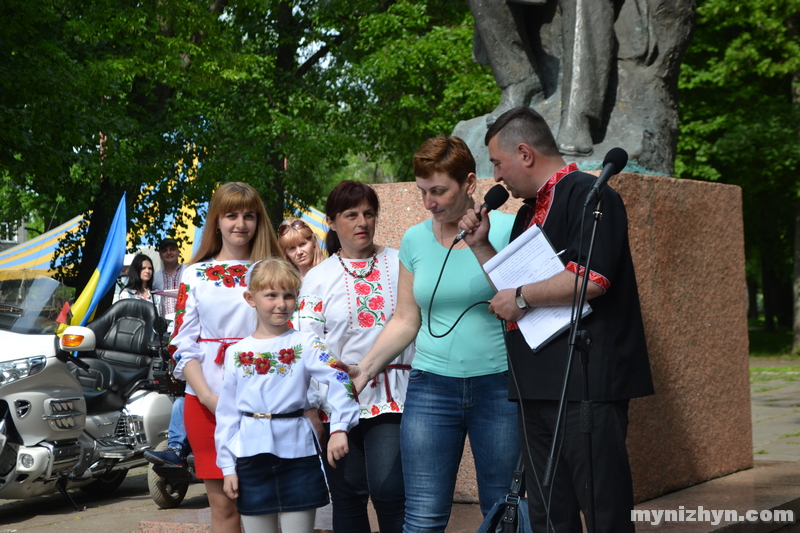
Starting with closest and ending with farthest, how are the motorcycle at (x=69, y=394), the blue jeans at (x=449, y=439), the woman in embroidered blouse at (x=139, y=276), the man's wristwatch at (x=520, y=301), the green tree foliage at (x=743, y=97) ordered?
the man's wristwatch at (x=520, y=301) < the blue jeans at (x=449, y=439) < the motorcycle at (x=69, y=394) < the woman in embroidered blouse at (x=139, y=276) < the green tree foliage at (x=743, y=97)

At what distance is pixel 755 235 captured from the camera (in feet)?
85.1

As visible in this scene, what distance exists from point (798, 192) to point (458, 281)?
18.0m

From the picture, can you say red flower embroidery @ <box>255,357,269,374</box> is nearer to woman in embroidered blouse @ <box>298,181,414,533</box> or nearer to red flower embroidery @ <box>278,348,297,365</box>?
red flower embroidery @ <box>278,348,297,365</box>

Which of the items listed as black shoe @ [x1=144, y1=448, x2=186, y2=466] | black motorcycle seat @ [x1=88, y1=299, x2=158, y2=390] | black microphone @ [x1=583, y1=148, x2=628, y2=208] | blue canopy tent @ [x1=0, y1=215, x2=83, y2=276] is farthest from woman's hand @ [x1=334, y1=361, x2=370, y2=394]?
blue canopy tent @ [x1=0, y1=215, x2=83, y2=276]

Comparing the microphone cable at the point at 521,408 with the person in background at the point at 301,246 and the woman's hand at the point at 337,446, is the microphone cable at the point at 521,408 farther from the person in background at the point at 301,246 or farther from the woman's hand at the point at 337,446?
the person in background at the point at 301,246

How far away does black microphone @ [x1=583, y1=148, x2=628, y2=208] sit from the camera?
2938 mm

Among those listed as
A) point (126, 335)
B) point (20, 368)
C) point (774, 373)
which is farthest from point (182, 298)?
point (774, 373)

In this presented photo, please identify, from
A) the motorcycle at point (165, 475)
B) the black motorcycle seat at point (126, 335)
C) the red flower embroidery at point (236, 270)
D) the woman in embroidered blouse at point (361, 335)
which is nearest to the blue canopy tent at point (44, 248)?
the black motorcycle seat at point (126, 335)

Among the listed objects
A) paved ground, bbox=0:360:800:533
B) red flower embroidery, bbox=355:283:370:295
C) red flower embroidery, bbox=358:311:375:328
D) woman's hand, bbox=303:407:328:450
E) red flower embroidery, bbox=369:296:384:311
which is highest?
red flower embroidery, bbox=355:283:370:295

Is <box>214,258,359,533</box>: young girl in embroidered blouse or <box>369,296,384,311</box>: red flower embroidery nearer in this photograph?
<box>214,258,359,533</box>: young girl in embroidered blouse

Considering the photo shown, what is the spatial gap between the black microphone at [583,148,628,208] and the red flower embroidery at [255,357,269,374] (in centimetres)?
139

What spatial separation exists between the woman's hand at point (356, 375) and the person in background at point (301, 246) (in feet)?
6.04

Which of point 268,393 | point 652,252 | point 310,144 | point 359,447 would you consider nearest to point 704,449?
point 652,252

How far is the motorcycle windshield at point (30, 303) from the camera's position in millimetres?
7352
